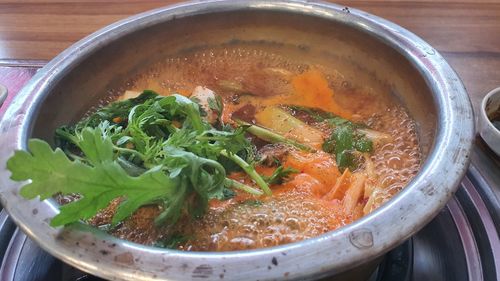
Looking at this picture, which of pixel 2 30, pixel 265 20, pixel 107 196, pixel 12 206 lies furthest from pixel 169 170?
pixel 2 30

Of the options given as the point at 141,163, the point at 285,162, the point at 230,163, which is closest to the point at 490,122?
the point at 285,162

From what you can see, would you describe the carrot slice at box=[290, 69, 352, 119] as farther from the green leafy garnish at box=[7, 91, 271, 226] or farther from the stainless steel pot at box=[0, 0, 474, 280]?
the green leafy garnish at box=[7, 91, 271, 226]

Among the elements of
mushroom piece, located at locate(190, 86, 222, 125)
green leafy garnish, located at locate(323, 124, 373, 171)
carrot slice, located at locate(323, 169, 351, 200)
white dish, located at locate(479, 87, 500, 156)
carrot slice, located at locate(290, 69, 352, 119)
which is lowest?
white dish, located at locate(479, 87, 500, 156)

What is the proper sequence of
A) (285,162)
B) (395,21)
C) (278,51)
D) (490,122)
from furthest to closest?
(395,21), (278,51), (490,122), (285,162)

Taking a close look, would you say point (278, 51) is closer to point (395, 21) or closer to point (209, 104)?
point (209, 104)

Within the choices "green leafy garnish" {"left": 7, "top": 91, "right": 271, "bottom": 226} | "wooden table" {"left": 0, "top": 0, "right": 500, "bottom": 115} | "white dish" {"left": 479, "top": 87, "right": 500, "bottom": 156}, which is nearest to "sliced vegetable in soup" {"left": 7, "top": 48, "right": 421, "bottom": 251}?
"green leafy garnish" {"left": 7, "top": 91, "right": 271, "bottom": 226}
